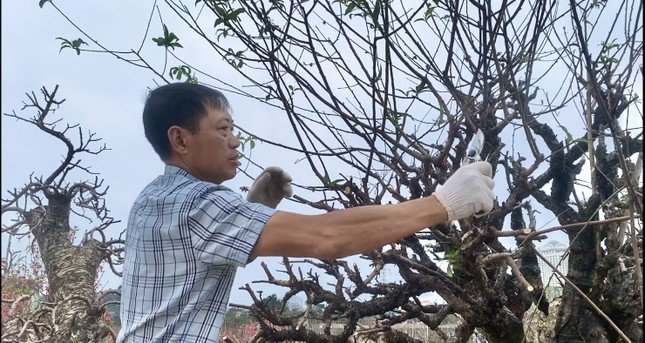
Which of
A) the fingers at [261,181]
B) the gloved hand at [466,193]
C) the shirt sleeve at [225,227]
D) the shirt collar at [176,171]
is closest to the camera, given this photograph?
the shirt sleeve at [225,227]

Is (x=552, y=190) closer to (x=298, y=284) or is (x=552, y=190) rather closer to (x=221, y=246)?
(x=298, y=284)

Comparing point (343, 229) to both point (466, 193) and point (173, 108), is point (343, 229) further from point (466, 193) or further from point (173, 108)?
point (173, 108)

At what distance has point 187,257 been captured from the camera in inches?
62.8

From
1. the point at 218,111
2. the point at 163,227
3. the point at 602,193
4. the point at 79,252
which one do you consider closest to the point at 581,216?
the point at 602,193

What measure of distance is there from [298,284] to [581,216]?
3.79 ft

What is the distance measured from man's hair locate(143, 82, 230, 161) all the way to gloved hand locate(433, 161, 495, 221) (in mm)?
647

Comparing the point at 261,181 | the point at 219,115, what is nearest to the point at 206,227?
the point at 219,115

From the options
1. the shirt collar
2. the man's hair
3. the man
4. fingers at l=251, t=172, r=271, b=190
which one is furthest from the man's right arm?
fingers at l=251, t=172, r=271, b=190

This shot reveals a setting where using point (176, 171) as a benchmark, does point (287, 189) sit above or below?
above

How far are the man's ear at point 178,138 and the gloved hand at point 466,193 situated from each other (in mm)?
662

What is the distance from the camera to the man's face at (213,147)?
5.97ft

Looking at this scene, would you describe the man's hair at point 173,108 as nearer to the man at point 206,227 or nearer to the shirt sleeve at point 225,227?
the man at point 206,227

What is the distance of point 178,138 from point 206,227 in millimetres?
365

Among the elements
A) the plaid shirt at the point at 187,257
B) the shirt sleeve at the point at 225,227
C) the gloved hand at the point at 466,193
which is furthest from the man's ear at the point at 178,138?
the gloved hand at the point at 466,193
